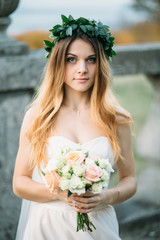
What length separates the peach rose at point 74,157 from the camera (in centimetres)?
236

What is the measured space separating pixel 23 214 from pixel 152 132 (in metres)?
2.59

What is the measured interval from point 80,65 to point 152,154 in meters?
2.81

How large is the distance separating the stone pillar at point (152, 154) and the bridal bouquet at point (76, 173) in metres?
2.87

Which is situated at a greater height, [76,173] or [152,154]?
[76,173]

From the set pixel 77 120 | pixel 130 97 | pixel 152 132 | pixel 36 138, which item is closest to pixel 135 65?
pixel 152 132

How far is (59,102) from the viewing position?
9.63 feet

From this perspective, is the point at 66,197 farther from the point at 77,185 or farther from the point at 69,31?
the point at 69,31

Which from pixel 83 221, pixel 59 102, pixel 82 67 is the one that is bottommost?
pixel 83 221

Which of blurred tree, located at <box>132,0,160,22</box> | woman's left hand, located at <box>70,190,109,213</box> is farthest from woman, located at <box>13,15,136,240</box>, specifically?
blurred tree, located at <box>132,0,160,22</box>

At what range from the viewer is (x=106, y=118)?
3.01m

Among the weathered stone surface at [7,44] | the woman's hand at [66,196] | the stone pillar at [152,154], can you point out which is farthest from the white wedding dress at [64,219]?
the stone pillar at [152,154]

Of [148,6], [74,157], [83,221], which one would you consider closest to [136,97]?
[148,6]

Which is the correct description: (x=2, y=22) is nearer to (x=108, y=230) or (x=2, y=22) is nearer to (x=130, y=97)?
(x=108, y=230)

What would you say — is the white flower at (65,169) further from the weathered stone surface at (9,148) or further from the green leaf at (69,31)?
the weathered stone surface at (9,148)
